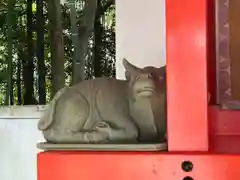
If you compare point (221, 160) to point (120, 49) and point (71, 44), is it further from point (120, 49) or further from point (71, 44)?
point (71, 44)

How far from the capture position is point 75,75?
2.25 metres

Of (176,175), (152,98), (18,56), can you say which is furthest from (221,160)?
(18,56)

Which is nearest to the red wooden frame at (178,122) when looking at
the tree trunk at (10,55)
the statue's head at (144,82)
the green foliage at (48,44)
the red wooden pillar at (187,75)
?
the red wooden pillar at (187,75)

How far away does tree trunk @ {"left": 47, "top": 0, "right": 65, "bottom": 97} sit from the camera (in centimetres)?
228

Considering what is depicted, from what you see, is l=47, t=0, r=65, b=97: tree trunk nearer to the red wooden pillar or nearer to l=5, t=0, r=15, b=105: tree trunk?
l=5, t=0, r=15, b=105: tree trunk

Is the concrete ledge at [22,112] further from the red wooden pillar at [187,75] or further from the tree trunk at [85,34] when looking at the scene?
the red wooden pillar at [187,75]

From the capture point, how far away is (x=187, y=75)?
1.16m

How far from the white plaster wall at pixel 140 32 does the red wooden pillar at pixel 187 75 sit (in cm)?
74

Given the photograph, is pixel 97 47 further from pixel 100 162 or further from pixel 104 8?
pixel 100 162

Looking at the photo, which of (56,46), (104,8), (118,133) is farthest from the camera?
(56,46)

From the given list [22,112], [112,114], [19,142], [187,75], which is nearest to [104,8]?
[22,112]

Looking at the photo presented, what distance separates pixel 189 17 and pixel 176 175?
0.37m

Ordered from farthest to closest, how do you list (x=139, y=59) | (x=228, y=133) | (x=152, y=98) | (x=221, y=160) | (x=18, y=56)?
(x=18, y=56)
(x=139, y=59)
(x=228, y=133)
(x=152, y=98)
(x=221, y=160)

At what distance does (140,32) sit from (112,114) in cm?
73
